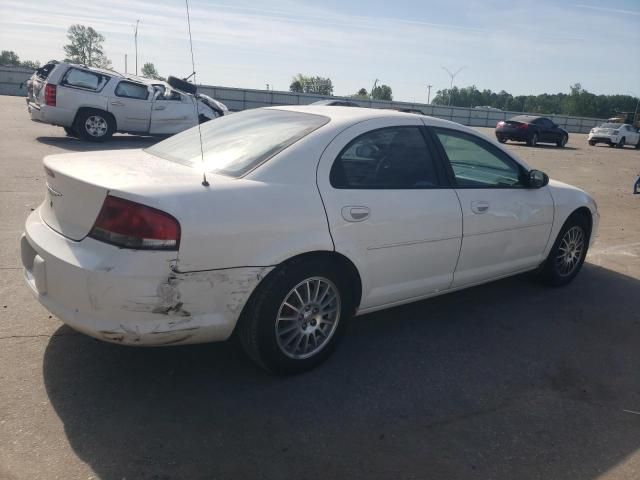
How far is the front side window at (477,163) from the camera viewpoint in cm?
405

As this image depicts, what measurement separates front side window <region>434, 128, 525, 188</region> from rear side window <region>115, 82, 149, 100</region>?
11.3 meters

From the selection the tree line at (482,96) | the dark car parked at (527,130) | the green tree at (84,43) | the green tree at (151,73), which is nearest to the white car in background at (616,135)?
the dark car parked at (527,130)

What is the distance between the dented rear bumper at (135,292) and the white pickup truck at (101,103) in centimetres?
1010

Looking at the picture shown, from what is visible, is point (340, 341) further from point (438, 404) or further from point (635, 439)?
point (635, 439)

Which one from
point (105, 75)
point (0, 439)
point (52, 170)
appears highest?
point (105, 75)

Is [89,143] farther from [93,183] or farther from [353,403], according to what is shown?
[353,403]

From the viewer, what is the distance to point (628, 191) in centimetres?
1214

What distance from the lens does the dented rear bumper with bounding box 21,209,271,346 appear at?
2635mm

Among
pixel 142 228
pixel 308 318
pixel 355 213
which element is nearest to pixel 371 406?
pixel 308 318

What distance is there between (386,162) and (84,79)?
452 inches

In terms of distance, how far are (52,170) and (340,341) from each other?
2.01 metres

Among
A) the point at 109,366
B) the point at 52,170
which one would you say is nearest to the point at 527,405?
the point at 109,366

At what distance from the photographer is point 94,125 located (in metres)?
13.2

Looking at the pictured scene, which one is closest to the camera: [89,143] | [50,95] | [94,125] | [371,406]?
[371,406]
